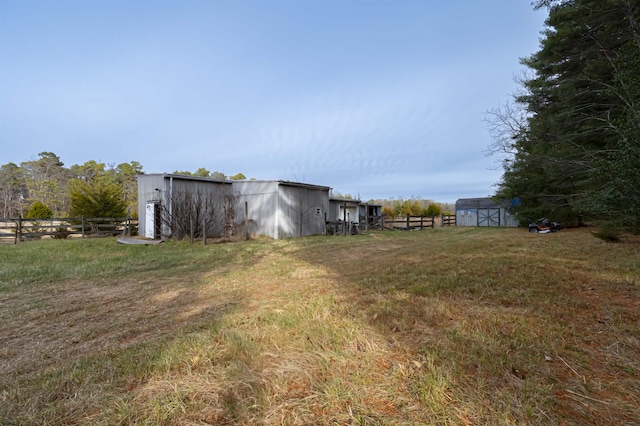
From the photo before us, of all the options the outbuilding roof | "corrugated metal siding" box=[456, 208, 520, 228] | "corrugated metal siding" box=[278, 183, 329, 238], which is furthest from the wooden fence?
the outbuilding roof

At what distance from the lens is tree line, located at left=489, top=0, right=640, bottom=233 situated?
5094 millimetres

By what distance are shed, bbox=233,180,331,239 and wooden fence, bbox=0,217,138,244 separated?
6484 mm

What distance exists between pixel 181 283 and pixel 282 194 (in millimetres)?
9356

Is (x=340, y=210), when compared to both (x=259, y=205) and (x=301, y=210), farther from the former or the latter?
(x=259, y=205)

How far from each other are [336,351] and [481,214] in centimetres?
3088

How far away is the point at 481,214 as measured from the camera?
93.8 feet

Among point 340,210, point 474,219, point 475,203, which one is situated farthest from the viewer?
point 475,203

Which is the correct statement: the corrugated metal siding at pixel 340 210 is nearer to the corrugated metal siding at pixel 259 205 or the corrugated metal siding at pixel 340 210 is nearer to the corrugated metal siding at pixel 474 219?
the corrugated metal siding at pixel 259 205

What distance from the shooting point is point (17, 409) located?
175 centimetres

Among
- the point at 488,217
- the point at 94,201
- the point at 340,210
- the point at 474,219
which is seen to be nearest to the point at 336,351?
the point at 340,210

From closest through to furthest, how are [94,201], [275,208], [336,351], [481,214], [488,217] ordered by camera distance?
[336,351], [275,208], [94,201], [488,217], [481,214]

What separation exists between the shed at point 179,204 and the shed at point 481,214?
78.2 ft

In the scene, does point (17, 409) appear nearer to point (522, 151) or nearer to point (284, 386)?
point (284, 386)

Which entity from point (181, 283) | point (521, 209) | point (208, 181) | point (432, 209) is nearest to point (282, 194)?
point (208, 181)
